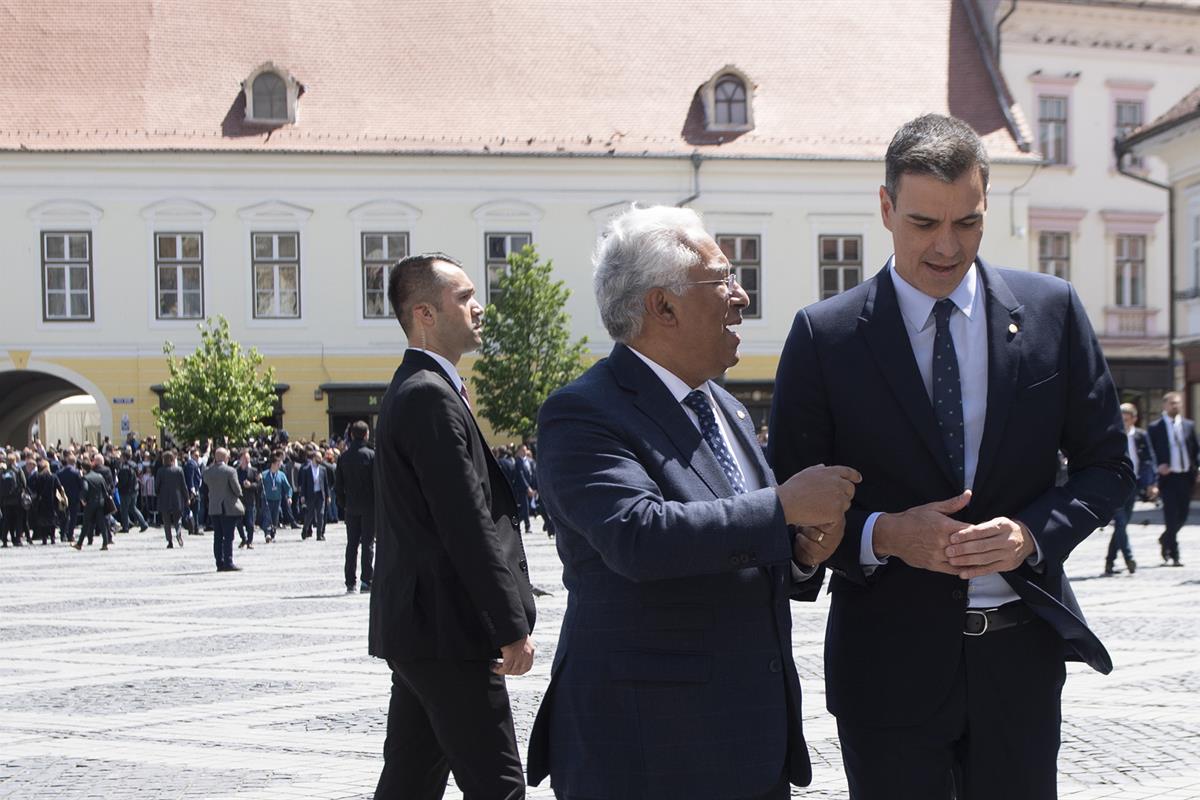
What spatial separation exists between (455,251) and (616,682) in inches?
1541

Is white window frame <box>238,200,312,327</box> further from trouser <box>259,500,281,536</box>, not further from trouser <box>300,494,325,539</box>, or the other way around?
trouser <box>300,494,325,539</box>

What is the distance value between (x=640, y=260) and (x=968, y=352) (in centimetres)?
76

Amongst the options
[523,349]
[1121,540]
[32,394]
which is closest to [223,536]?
[1121,540]

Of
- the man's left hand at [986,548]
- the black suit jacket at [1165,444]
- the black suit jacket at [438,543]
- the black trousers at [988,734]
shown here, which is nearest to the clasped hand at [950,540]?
the man's left hand at [986,548]

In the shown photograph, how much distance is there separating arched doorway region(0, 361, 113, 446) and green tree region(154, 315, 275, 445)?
13.9ft

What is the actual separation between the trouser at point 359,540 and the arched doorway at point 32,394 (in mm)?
25453

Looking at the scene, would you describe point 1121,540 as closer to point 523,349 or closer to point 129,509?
point 129,509

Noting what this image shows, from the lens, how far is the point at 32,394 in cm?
4628

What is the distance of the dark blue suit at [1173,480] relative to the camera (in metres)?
17.5

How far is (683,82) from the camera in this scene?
44562mm

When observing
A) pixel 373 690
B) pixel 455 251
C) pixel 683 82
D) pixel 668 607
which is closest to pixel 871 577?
pixel 668 607

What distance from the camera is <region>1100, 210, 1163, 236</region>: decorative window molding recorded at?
46688 mm

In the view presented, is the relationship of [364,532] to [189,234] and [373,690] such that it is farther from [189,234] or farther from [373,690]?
[189,234]

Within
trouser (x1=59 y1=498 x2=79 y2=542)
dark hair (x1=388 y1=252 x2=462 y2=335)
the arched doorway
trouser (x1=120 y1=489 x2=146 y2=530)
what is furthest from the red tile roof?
dark hair (x1=388 y1=252 x2=462 y2=335)
